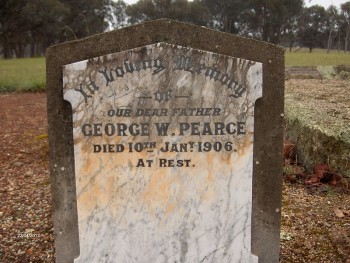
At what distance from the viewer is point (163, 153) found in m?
2.11

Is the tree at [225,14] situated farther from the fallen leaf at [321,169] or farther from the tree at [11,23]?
the fallen leaf at [321,169]

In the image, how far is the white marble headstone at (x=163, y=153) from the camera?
2035 mm

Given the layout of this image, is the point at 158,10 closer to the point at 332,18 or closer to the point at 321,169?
the point at 332,18

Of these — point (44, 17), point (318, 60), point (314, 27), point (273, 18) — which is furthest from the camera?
→ point (314, 27)

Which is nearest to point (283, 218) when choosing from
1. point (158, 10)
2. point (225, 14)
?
point (225, 14)

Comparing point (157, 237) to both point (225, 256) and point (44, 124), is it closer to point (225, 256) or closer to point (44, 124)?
point (225, 256)

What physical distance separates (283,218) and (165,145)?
4.40 feet

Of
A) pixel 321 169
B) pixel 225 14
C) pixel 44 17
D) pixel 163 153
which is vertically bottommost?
pixel 321 169

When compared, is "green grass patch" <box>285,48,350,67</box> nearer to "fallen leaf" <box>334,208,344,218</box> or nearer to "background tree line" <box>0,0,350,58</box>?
"fallen leaf" <box>334,208,344,218</box>

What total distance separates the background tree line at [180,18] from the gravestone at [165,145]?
2837 cm

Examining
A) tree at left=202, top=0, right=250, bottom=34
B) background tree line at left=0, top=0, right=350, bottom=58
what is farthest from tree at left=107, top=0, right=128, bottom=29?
tree at left=202, top=0, right=250, bottom=34

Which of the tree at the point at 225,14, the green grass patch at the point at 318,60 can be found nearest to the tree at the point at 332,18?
the tree at the point at 225,14

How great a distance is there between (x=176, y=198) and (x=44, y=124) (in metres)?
4.79

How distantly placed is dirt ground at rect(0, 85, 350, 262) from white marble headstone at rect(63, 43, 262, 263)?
1.89ft
